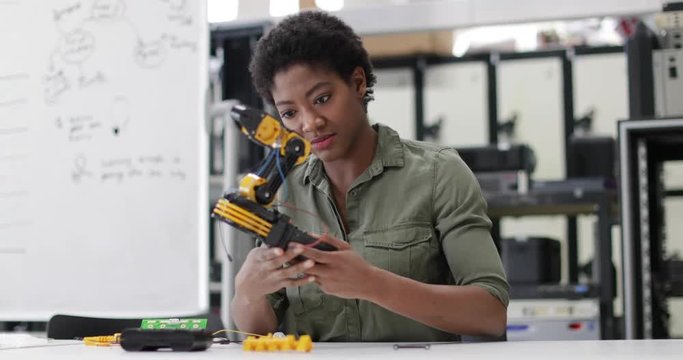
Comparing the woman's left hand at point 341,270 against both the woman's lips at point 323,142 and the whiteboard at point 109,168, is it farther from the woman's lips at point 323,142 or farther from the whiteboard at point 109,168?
the whiteboard at point 109,168

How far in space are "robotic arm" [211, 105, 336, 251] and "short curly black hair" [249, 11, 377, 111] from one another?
14.2 inches

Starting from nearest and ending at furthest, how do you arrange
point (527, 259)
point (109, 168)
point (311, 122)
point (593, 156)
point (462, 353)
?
point (462, 353)
point (311, 122)
point (109, 168)
point (527, 259)
point (593, 156)

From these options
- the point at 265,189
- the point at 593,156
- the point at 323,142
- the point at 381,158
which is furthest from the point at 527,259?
the point at 265,189

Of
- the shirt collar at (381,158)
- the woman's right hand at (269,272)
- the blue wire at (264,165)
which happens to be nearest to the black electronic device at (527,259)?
the shirt collar at (381,158)

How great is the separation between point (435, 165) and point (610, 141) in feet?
8.23

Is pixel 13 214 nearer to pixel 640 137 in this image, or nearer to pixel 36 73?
pixel 36 73

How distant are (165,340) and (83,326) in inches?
25.3

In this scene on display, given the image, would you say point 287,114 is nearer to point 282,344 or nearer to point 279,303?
point 279,303

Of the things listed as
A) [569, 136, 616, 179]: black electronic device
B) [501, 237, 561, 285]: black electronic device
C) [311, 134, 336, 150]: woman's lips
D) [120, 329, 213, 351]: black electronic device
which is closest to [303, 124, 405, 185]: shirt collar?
[311, 134, 336, 150]: woman's lips

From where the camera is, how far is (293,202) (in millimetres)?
1521

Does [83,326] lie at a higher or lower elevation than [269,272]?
lower

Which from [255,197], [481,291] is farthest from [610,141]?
[255,197]

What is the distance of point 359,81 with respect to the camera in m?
1.46

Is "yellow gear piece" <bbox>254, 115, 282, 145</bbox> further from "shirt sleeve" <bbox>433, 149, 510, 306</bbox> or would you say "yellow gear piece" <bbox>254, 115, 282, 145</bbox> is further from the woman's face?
"shirt sleeve" <bbox>433, 149, 510, 306</bbox>
